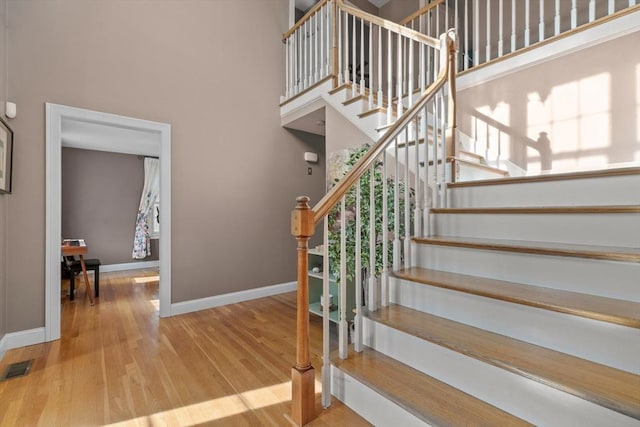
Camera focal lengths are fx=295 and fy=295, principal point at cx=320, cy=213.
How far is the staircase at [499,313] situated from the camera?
3.36 feet

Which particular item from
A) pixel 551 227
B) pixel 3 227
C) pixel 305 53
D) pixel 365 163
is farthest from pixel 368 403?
pixel 305 53

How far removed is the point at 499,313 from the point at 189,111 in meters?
3.39

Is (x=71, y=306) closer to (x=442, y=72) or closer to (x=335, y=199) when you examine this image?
(x=335, y=199)

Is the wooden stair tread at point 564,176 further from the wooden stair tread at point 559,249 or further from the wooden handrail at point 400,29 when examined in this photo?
the wooden handrail at point 400,29

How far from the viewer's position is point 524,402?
105 cm

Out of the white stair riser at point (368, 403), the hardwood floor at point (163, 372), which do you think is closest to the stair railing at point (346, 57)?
the white stair riser at point (368, 403)

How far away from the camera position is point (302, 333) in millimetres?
1363

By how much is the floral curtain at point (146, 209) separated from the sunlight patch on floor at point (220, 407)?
511cm

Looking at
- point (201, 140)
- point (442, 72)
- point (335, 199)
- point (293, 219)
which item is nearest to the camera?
point (293, 219)

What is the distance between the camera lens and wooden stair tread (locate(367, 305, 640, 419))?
0.90 metres

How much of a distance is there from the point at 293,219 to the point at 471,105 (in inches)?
111

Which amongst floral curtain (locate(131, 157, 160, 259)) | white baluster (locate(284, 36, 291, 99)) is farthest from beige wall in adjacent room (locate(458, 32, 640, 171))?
floral curtain (locate(131, 157, 160, 259))

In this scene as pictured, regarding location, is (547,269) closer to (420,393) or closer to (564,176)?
(564,176)

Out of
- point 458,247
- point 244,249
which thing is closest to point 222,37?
point 244,249
